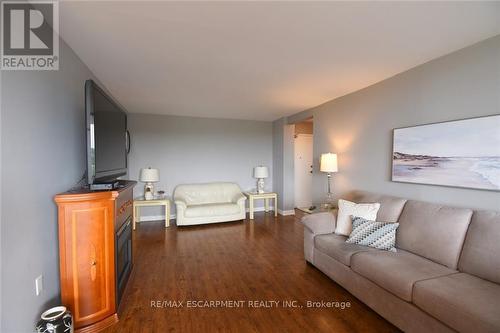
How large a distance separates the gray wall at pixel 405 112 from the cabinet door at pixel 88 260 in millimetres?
3043

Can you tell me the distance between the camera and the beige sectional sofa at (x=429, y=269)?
55.4 inches

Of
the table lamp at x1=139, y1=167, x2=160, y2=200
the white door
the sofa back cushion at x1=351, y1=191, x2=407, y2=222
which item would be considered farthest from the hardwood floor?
the white door

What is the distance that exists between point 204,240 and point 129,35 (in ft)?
9.65

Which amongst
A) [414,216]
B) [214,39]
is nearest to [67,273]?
[214,39]

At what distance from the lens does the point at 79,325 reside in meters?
1.65

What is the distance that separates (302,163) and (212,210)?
109 inches

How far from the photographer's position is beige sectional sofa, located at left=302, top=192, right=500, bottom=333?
4.62 ft

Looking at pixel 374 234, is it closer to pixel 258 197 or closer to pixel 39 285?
pixel 39 285

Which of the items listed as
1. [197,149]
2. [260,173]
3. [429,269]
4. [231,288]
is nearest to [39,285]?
[231,288]

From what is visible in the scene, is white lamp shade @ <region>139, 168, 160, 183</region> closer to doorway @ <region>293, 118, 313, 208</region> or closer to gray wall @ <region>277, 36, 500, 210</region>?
gray wall @ <region>277, 36, 500, 210</region>

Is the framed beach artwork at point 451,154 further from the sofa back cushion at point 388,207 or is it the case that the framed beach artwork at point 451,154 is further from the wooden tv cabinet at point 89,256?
the wooden tv cabinet at point 89,256

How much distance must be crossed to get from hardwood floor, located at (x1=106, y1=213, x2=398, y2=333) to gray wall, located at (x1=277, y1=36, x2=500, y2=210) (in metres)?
1.34

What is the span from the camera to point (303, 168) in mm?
6023

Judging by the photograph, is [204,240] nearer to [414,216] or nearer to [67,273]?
[67,273]
